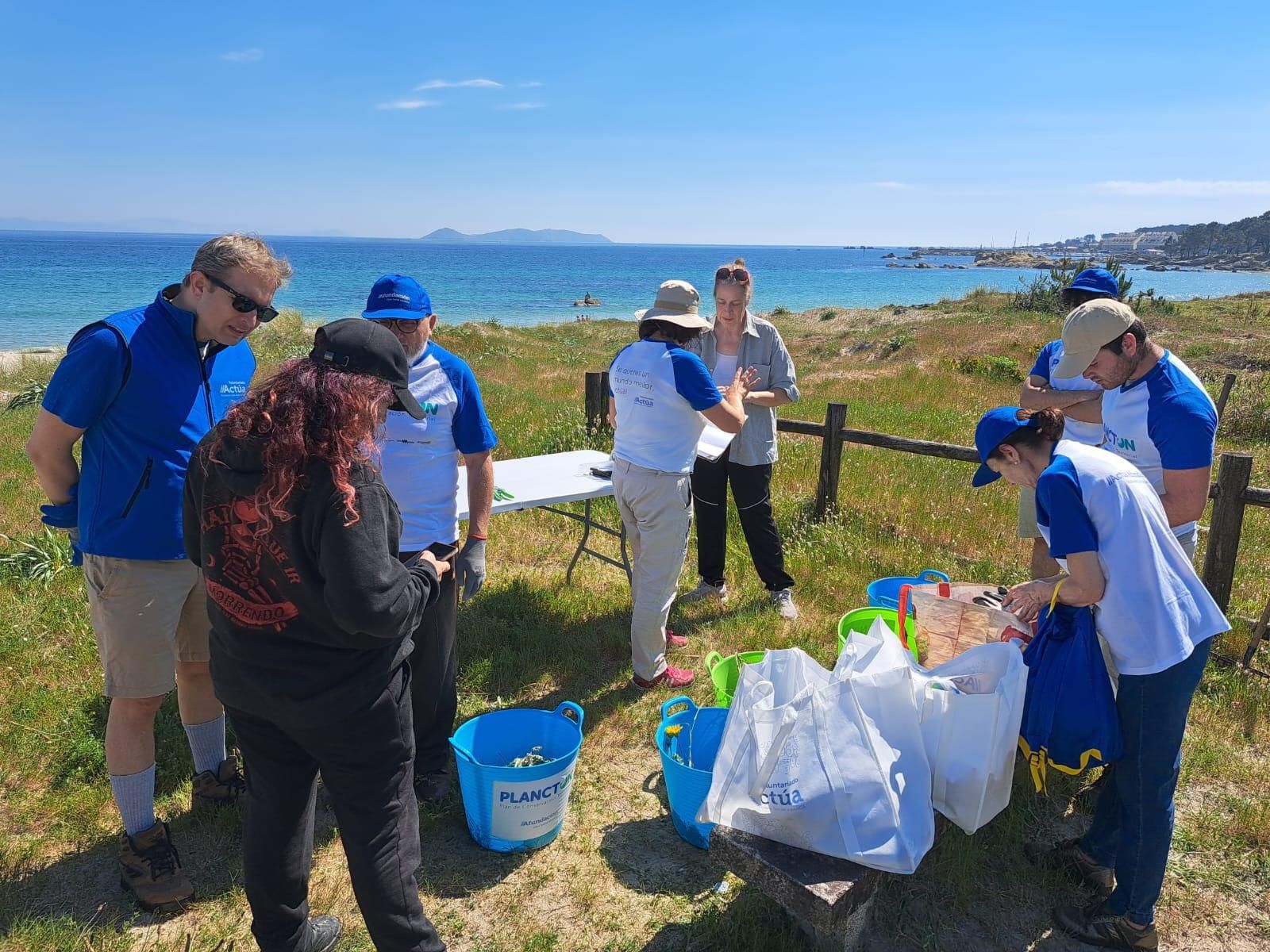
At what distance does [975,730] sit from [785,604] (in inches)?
113

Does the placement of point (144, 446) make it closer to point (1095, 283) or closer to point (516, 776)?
point (516, 776)

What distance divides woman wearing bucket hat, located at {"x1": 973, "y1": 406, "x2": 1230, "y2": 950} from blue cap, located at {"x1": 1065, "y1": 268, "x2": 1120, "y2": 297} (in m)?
1.85

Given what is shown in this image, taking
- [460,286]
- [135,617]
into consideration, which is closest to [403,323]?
[135,617]

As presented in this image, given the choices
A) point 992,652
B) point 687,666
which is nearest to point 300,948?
point 992,652

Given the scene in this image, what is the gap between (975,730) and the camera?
8.17 feet

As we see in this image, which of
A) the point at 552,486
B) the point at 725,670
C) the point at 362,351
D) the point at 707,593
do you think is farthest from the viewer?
the point at 707,593

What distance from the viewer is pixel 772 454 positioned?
5.32m

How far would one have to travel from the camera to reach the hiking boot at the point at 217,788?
340 cm

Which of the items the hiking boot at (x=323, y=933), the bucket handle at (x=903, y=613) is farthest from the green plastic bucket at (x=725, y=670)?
the hiking boot at (x=323, y=933)

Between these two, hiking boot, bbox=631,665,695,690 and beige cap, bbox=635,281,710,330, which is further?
hiking boot, bbox=631,665,695,690

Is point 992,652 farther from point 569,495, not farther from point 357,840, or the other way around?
point 569,495

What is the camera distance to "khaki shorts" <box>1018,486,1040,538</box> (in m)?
4.43

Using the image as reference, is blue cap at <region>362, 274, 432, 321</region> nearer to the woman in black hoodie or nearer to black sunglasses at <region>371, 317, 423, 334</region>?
black sunglasses at <region>371, 317, 423, 334</region>

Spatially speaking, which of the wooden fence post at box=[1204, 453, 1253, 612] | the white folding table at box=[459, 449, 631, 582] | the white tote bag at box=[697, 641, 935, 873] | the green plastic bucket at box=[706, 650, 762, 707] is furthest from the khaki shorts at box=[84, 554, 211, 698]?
the wooden fence post at box=[1204, 453, 1253, 612]
